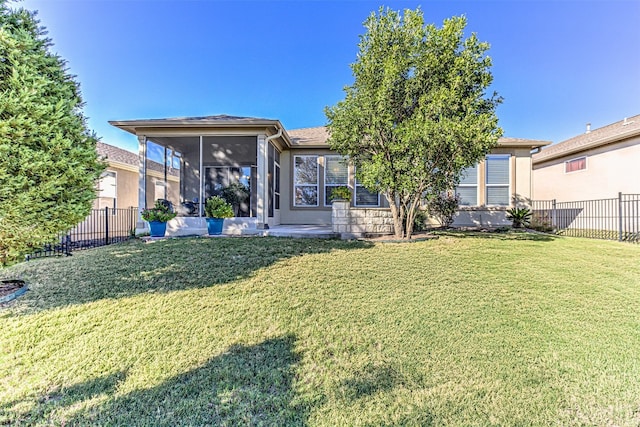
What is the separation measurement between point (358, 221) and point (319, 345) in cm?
562

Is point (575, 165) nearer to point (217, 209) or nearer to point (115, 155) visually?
point (217, 209)

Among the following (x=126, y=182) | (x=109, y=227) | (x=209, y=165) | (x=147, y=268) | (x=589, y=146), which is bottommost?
(x=147, y=268)

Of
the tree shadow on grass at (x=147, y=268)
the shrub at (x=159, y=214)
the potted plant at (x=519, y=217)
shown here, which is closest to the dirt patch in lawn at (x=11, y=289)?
the tree shadow on grass at (x=147, y=268)

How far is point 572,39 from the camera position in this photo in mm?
10586

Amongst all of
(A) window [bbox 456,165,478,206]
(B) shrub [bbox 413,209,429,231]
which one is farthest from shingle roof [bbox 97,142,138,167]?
(A) window [bbox 456,165,478,206]

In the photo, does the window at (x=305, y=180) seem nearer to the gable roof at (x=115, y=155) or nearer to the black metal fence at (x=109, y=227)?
the black metal fence at (x=109, y=227)

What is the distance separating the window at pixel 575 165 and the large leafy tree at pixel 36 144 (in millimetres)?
17094

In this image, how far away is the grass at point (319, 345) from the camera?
2275 millimetres

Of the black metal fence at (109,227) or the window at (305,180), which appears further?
the window at (305,180)

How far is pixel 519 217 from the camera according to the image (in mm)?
10789

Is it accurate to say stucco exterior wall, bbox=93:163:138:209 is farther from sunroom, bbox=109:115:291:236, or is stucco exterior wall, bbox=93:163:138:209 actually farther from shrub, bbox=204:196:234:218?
shrub, bbox=204:196:234:218

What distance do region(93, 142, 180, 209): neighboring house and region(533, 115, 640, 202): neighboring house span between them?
16818 mm

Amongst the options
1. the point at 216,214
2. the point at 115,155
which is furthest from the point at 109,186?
the point at 216,214

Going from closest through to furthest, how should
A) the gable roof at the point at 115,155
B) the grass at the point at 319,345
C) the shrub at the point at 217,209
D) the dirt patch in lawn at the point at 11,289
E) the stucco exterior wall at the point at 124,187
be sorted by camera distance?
the grass at the point at 319,345 < the dirt patch in lawn at the point at 11,289 < the shrub at the point at 217,209 < the stucco exterior wall at the point at 124,187 < the gable roof at the point at 115,155
